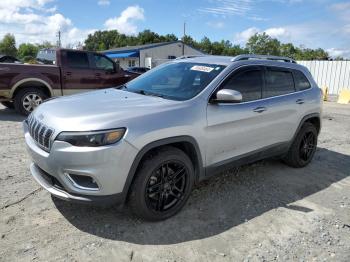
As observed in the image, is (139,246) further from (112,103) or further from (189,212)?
(112,103)

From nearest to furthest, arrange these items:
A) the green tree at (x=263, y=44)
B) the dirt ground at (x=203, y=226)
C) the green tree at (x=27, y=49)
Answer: the dirt ground at (x=203, y=226) → the green tree at (x=263, y=44) → the green tree at (x=27, y=49)

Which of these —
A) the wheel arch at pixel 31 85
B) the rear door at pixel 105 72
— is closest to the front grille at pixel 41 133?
the wheel arch at pixel 31 85

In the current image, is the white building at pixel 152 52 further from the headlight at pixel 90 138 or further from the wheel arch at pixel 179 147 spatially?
the headlight at pixel 90 138

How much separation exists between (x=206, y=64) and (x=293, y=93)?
5.36ft

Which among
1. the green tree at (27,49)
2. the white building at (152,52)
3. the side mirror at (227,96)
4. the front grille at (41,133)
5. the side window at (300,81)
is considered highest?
the green tree at (27,49)

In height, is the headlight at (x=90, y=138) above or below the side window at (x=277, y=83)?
below

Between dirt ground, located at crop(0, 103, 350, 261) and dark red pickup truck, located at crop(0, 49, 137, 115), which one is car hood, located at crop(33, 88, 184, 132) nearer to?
dirt ground, located at crop(0, 103, 350, 261)

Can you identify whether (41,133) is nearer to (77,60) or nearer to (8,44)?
(77,60)

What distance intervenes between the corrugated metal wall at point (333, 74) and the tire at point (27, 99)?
1789 cm

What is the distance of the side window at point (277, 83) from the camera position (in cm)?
473

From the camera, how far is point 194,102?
370 centimetres

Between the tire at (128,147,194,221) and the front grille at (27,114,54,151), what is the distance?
35.7 inches

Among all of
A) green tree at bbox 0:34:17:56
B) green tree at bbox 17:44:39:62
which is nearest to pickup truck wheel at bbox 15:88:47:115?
green tree at bbox 0:34:17:56

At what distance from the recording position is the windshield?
13.1ft
